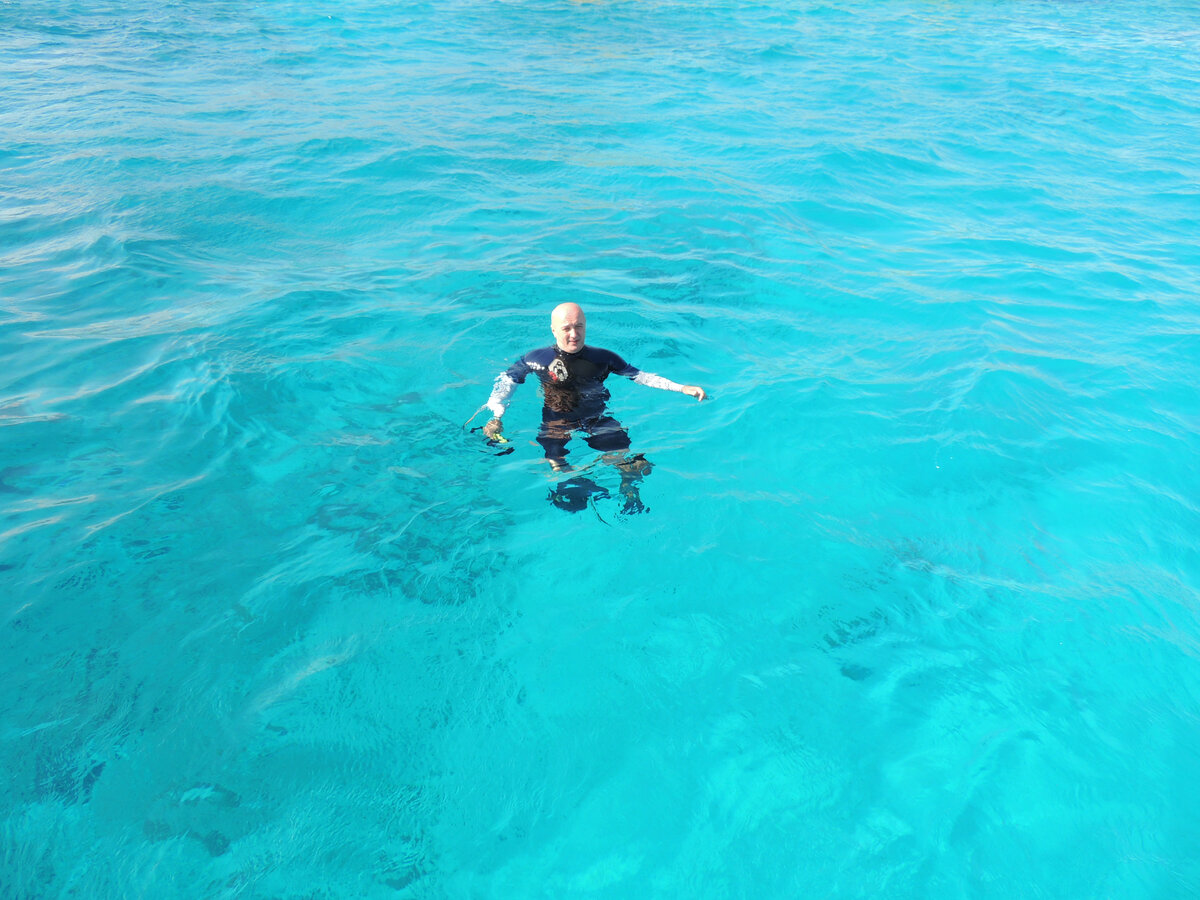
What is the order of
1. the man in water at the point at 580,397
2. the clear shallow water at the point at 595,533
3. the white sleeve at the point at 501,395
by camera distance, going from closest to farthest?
the clear shallow water at the point at 595,533 → the white sleeve at the point at 501,395 → the man in water at the point at 580,397

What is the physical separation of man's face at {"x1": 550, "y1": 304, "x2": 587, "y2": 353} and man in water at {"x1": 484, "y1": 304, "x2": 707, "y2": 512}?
1.2 inches

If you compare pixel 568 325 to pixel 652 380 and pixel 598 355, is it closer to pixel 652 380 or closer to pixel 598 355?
pixel 598 355

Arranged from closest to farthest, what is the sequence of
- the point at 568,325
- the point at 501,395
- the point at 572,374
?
the point at 568,325 → the point at 501,395 → the point at 572,374

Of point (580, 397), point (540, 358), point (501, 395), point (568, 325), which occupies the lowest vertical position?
point (580, 397)

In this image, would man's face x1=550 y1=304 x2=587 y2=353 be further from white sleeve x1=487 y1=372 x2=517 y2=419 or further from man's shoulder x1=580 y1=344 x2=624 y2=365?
white sleeve x1=487 y1=372 x2=517 y2=419

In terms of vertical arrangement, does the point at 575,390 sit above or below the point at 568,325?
below

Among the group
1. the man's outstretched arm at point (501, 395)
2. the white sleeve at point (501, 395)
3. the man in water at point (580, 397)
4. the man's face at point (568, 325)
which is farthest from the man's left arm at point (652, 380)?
the white sleeve at point (501, 395)

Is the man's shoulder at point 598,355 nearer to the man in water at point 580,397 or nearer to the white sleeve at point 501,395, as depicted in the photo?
the man in water at point 580,397

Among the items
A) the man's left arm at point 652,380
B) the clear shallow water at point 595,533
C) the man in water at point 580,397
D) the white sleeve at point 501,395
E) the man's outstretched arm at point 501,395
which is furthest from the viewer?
the man in water at point 580,397

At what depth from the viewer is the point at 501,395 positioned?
556cm

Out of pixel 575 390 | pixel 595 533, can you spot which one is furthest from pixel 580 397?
pixel 595 533

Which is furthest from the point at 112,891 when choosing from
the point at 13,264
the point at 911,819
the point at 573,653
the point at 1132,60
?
the point at 1132,60

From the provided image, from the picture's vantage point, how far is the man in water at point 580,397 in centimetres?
568

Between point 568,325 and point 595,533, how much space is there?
59.9 inches
